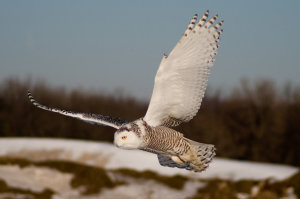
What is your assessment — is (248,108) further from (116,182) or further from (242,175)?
(116,182)

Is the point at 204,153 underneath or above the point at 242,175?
above

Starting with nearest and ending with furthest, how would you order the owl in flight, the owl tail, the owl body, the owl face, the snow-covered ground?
the owl face, the owl body, the owl in flight, the owl tail, the snow-covered ground

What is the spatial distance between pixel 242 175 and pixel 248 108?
20.2ft

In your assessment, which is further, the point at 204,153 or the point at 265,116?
the point at 265,116

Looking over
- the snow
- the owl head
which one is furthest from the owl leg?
the snow

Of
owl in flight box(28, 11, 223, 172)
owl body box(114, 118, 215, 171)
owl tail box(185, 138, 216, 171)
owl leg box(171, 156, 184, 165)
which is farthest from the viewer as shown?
owl tail box(185, 138, 216, 171)

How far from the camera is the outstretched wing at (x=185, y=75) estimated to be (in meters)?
4.68

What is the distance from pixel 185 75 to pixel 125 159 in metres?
18.6

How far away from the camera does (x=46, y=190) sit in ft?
71.1

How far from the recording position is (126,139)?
13.9 ft

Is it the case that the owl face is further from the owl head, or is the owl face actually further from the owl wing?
the owl wing

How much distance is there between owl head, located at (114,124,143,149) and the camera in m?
4.19

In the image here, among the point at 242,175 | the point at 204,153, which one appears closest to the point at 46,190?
the point at 242,175

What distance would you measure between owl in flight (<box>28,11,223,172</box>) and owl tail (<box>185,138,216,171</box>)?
0.06 meters
